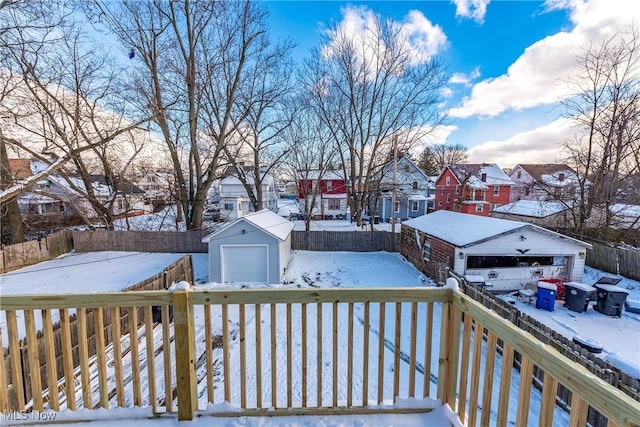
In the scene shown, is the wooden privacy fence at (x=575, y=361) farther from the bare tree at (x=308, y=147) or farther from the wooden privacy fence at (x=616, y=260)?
the bare tree at (x=308, y=147)

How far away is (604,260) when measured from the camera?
10922 millimetres

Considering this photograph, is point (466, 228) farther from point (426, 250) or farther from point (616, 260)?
point (616, 260)

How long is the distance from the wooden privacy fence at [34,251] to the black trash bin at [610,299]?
62.6 feet

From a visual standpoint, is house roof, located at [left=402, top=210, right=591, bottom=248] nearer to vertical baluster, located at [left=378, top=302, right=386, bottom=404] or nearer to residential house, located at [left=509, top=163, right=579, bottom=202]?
vertical baluster, located at [left=378, top=302, right=386, bottom=404]

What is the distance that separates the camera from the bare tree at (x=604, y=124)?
38.9 feet

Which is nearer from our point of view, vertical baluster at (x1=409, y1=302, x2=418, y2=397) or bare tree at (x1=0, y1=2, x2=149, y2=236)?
vertical baluster at (x1=409, y1=302, x2=418, y2=397)

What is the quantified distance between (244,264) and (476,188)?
69.1 feet

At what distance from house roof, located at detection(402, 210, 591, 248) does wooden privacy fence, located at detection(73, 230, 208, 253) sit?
10.3m

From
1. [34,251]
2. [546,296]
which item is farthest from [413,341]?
[34,251]

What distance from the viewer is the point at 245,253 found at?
31.4 feet

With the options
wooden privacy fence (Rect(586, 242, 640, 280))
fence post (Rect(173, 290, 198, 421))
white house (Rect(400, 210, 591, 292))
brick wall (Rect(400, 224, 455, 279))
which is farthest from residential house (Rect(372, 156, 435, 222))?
fence post (Rect(173, 290, 198, 421))

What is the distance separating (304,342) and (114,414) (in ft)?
4.46

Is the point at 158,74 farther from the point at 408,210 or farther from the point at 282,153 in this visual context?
the point at 408,210

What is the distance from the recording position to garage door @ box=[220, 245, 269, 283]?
9539mm
